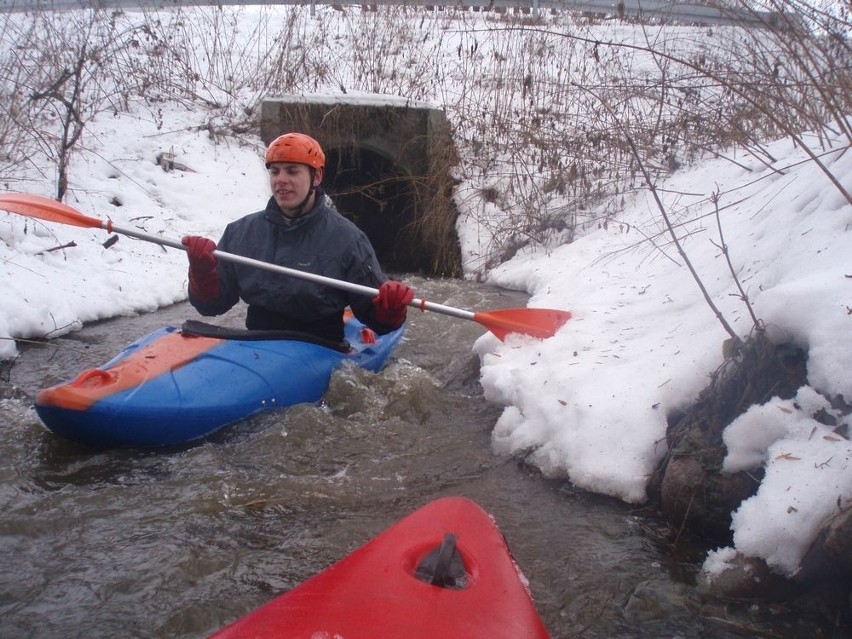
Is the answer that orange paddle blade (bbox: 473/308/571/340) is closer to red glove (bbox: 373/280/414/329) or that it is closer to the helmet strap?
red glove (bbox: 373/280/414/329)

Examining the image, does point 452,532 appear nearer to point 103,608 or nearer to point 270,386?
point 103,608

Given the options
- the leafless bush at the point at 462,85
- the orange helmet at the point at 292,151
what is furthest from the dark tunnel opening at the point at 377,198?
the orange helmet at the point at 292,151

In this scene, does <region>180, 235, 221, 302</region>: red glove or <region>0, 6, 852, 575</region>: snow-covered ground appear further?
<region>180, 235, 221, 302</region>: red glove

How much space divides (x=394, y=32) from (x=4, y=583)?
9.58 metres

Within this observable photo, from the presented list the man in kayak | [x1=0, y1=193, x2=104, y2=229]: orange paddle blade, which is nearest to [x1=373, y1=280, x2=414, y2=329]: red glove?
the man in kayak

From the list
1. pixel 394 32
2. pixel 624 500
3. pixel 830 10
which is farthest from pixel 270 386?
pixel 394 32

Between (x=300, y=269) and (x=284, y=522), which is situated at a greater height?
(x=300, y=269)

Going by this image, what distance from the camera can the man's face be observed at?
11.8ft

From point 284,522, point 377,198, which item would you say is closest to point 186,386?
point 284,522

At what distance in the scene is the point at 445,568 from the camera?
1749 mm

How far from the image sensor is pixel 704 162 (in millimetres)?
6578

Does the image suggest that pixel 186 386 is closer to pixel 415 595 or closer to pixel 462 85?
pixel 415 595

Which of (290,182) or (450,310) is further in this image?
(450,310)

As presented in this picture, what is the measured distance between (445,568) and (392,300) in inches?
81.7
